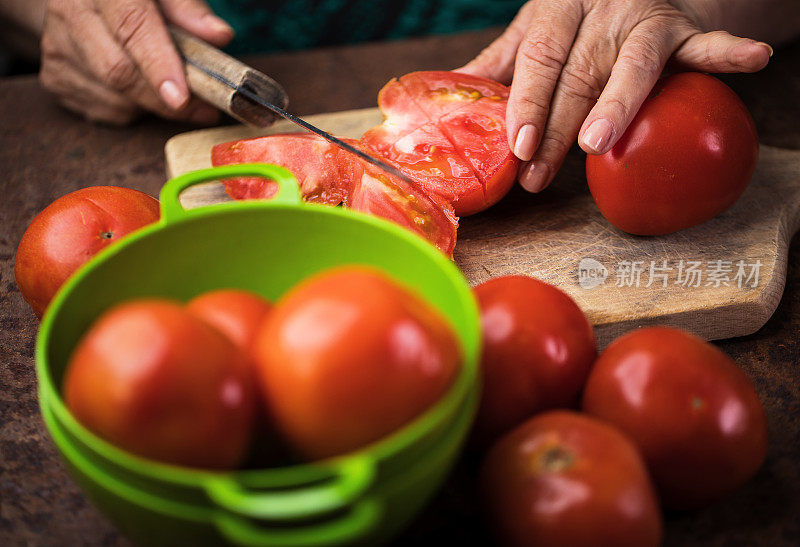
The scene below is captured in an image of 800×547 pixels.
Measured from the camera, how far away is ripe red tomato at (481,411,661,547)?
0.64 metres

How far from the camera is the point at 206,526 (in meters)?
0.57

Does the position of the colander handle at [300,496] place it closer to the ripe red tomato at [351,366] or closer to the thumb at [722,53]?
A: the ripe red tomato at [351,366]

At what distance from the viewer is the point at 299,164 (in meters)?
1.26

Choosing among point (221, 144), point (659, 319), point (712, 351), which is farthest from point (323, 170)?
point (712, 351)

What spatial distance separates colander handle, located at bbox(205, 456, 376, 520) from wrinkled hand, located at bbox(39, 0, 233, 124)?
1041 mm

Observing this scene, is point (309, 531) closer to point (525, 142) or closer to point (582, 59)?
point (525, 142)

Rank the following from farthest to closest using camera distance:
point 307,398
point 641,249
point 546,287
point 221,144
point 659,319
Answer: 1. point 221,144
2. point 641,249
3. point 659,319
4. point 546,287
5. point 307,398

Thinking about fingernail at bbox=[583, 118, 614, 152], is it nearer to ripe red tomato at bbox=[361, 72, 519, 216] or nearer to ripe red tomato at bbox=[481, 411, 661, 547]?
ripe red tomato at bbox=[361, 72, 519, 216]

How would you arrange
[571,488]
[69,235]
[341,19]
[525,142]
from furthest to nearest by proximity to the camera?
1. [341,19]
2. [525,142]
3. [69,235]
4. [571,488]

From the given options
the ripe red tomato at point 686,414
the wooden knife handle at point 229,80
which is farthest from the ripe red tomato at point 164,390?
the wooden knife handle at point 229,80

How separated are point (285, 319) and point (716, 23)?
1.19 meters

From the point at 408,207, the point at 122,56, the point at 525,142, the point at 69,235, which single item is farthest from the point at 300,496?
the point at 122,56

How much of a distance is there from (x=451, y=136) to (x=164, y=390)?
84cm

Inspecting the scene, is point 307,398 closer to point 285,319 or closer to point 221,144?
point 285,319
